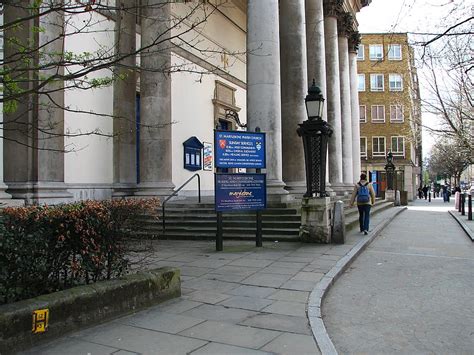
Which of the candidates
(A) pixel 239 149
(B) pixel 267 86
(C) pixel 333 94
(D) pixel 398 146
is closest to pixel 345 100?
(C) pixel 333 94

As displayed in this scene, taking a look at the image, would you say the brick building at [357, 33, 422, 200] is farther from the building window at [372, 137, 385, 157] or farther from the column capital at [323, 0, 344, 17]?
the column capital at [323, 0, 344, 17]

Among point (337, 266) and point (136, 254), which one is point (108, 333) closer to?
point (136, 254)

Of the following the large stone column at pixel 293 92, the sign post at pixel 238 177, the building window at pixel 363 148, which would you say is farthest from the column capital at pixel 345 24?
the building window at pixel 363 148

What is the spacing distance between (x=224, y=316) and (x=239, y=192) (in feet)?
16.5

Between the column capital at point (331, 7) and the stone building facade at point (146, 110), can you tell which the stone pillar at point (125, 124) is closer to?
the stone building facade at point (146, 110)

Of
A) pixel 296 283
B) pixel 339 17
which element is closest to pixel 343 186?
pixel 339 17

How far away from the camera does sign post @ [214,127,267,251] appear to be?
9.66 meters

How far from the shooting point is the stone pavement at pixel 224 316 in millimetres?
4125

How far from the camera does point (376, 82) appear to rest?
5297cm

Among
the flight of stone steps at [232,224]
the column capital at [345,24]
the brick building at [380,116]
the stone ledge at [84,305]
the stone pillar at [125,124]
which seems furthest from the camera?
the brick building at [380,116]

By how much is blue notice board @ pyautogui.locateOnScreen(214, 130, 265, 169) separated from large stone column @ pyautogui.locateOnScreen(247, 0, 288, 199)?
261cm

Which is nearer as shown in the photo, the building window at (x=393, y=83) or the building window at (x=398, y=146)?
the building window at (x=398, y=146)

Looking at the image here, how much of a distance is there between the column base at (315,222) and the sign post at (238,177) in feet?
4.03

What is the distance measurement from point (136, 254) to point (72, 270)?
3.36 feet
